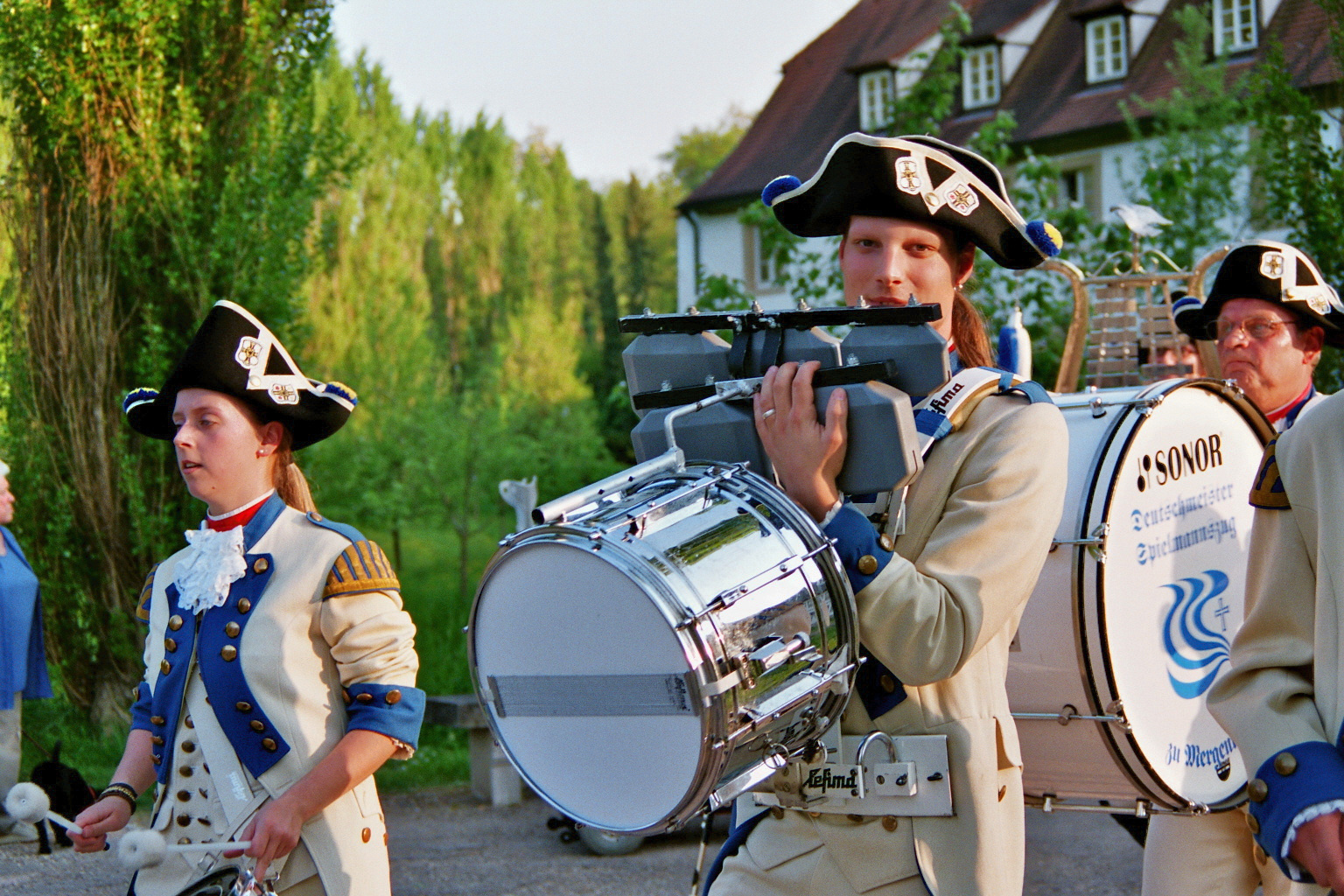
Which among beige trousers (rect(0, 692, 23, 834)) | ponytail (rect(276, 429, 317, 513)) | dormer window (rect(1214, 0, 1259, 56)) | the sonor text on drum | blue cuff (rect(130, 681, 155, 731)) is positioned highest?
dormer window (rect(1214, 0, 1259, 56))

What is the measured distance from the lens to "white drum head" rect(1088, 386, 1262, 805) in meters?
3.92

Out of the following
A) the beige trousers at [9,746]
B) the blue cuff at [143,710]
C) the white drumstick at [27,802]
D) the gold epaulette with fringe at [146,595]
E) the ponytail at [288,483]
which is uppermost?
the ponytail at [288,483]

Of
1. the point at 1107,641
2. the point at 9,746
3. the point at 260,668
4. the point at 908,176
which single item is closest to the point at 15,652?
the point at 9,746

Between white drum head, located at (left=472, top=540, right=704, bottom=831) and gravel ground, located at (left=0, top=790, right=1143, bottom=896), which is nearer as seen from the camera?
white drum head, located at (left=472, top=540, right=704, bottom=831)

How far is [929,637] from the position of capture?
7.34 feet

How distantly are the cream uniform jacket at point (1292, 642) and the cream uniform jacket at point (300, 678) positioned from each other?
1683 millimetres

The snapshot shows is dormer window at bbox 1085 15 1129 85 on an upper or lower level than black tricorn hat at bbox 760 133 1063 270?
upper

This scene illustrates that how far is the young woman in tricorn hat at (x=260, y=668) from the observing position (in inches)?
118

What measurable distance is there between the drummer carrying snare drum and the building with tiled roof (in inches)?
739

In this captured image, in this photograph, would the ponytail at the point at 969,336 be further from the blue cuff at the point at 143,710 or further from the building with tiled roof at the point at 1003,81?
the building with tiled roof at the point at 1003,81

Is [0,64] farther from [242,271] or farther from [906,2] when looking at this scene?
[906,2]

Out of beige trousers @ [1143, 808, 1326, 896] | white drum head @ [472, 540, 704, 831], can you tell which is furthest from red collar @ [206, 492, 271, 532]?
beige trousers @ [1143, 808, 1326, 896]

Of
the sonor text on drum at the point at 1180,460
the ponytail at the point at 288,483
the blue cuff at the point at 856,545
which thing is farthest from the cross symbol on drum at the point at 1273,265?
the ponytail at the point at 288,483

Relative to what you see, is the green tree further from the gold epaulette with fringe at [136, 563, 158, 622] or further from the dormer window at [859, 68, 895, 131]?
the gold epaulette with fringe at [136, 563, 158, 622]
